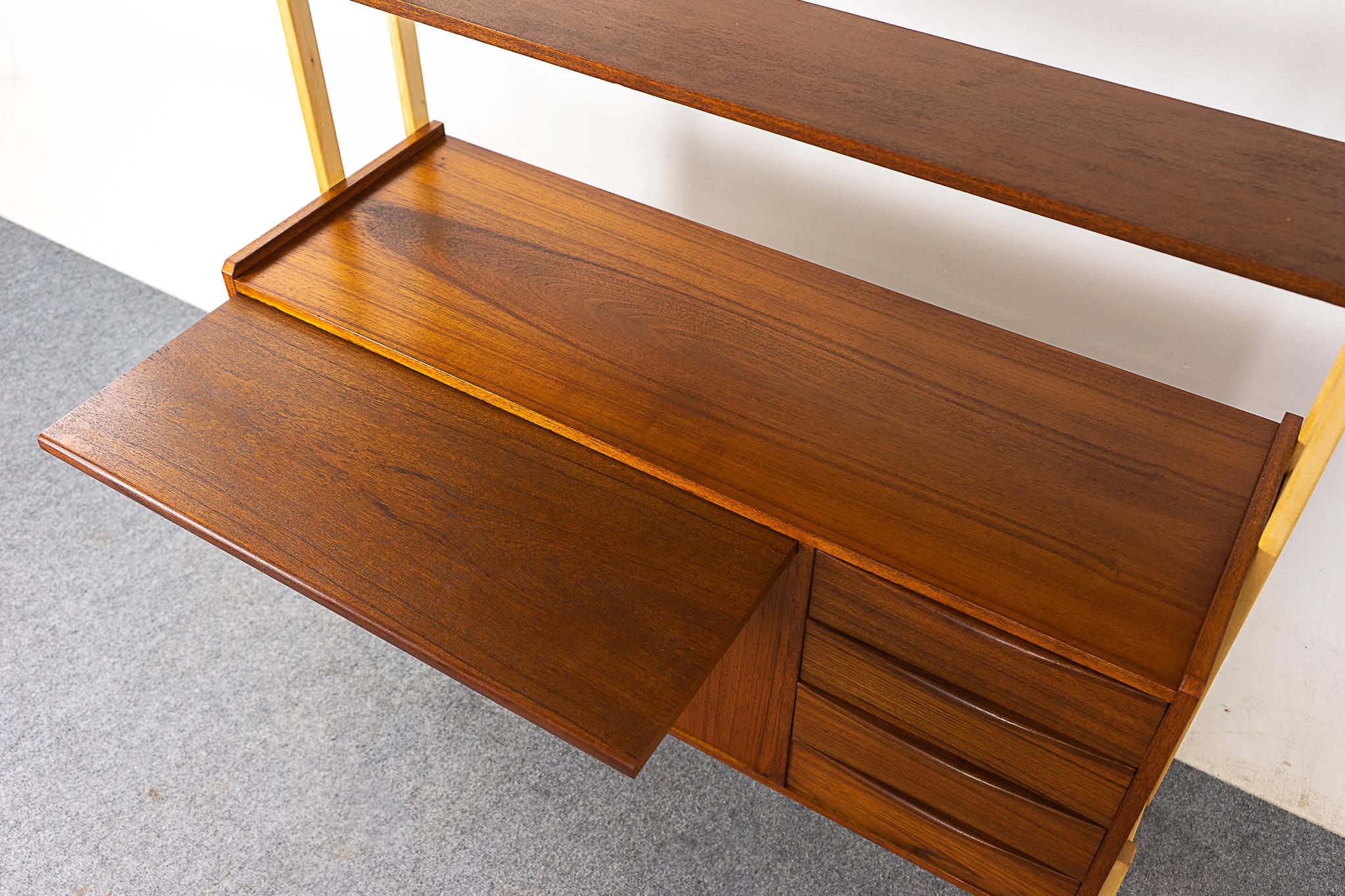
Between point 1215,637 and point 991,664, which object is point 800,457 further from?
point 1215,637

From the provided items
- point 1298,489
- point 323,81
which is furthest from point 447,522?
point 1298,489

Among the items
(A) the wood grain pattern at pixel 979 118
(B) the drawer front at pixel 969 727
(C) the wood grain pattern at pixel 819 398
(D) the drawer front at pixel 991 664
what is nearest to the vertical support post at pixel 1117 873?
(B) the drawer front at pixel 969 727

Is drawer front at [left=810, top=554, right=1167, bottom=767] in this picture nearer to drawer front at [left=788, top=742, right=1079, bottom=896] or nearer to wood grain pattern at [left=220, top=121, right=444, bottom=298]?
drawer front at [left=788, top=742, right=1079, bottom=896]

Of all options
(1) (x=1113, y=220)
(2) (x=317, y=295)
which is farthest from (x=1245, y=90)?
(2) (x=317, y=295)

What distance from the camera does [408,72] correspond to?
1.42 m

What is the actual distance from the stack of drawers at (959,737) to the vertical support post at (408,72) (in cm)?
84

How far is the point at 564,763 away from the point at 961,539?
2.51 feet

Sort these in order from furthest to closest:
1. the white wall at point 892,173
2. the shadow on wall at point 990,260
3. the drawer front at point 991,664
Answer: the shadow on wall at point 990,260
the white wall at point 892,173
the drawer front at point 991,664

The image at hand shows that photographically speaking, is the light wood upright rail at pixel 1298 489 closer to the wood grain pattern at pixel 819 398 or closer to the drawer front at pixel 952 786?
the wood grain pattern at pixel 819 398

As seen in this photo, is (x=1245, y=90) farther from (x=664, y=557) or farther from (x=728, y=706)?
(x=728, y=706)

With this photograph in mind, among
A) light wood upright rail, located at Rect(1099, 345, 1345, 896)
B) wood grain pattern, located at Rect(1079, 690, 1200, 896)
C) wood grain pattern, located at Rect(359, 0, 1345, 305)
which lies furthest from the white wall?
wood grain pattern, located at Rect(1079, 690, 1200, 896)

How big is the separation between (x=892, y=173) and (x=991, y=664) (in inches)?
24.0

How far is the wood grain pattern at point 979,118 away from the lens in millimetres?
849

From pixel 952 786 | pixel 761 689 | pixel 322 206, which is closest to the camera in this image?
pixel 952 786
